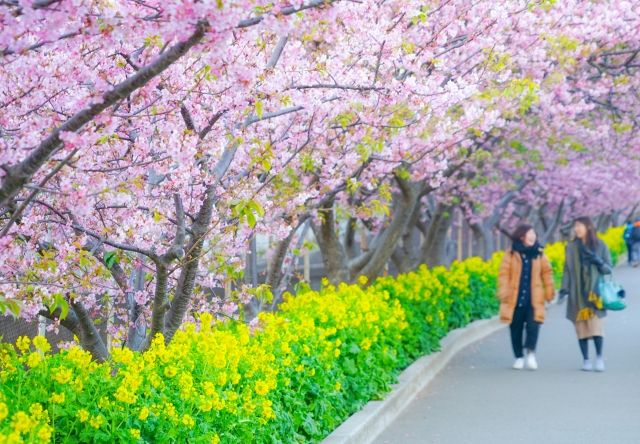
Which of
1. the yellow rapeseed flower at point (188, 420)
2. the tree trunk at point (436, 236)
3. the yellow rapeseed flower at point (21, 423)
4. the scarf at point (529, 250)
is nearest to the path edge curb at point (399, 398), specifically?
the scarf at point (529, 250)

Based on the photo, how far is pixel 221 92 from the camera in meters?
6.31

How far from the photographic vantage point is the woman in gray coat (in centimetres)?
1201

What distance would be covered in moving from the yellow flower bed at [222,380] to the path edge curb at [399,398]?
0.10 m

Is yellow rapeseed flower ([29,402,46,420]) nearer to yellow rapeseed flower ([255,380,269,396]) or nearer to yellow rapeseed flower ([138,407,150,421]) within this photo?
yellow rapeseed flower ([138,407,150,421])

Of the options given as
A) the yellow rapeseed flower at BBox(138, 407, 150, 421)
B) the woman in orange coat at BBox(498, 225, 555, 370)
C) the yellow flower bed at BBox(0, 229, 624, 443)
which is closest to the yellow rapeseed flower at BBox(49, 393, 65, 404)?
the yellow flower bed at BBox(0, 229, 624, 443)

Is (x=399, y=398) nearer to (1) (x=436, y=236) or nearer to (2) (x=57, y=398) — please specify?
(2) (x=57, y=398)

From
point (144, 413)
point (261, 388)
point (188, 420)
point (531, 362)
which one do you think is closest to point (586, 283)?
point (531, 362)

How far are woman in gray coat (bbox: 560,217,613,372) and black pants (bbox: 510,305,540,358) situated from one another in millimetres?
429

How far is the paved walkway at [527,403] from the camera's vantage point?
848 cm

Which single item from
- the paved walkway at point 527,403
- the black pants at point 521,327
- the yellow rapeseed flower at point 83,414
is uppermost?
the black pants at point 521,327

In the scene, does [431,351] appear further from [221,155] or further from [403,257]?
[403,257]

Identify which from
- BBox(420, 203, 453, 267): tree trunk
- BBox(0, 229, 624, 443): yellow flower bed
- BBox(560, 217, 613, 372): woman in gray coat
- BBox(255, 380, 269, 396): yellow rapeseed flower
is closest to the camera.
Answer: BBox(0, 229, 624, 443): yellow flower bed

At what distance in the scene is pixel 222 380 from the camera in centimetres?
596

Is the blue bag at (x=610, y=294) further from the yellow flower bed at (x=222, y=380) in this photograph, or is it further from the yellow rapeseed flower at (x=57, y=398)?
the yellow rapeseed flower at (x=57, y=398)
